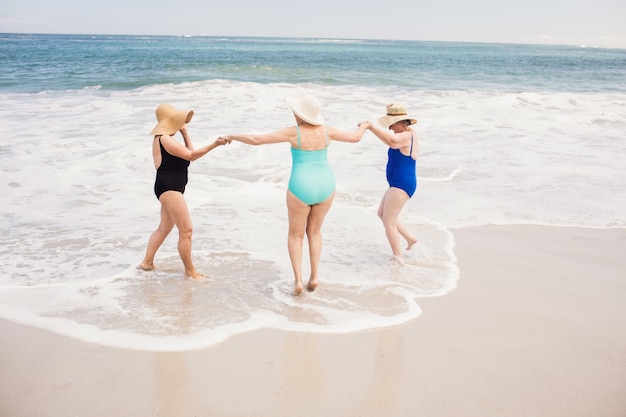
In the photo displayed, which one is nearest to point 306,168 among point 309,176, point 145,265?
point 309,176

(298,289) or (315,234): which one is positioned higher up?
(315,234)

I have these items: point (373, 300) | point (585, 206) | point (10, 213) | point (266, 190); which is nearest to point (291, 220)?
point (373, 300)

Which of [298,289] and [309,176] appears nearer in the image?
[309,176]

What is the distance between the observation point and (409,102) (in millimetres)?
19781

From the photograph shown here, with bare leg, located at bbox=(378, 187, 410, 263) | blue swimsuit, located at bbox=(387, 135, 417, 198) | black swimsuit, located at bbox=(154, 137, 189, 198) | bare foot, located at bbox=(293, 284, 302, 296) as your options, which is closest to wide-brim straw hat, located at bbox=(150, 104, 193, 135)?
black swimsuit, located at bbox=(154, 137, 189, 198)

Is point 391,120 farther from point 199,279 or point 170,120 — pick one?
point 199,279

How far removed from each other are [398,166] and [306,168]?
1.37 m

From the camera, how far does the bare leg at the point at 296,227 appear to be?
4.56 meters

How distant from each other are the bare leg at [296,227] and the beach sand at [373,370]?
0.77 metres

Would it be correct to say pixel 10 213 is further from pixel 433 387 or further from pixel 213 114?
pixel 213 114

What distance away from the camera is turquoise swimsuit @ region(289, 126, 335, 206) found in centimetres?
448

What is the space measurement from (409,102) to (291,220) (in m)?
16.1

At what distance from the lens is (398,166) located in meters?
5.49

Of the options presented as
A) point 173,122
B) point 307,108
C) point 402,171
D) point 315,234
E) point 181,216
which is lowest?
point 315,234
